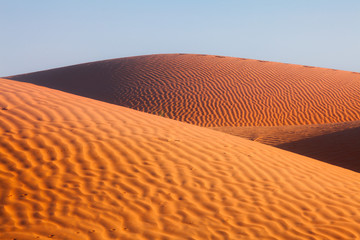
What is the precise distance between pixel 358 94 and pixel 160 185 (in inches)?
767

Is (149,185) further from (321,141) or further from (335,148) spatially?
(321,141)

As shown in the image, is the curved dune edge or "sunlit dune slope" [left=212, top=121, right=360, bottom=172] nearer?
the curved dune edge

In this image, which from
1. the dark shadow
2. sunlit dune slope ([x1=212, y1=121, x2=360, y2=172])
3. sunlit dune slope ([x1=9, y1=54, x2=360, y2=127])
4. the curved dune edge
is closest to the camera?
the curved dune edge

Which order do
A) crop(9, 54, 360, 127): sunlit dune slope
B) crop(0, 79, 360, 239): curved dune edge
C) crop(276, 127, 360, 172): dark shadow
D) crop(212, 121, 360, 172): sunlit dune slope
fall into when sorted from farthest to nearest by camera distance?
crop(9, 54, 360, 127): sunlit dune slope → crop(212, 121, 360, 172): sunlit dune slope → crop(276, 127, 360, 172): dark shadow → crop(0, 79, 360, 239): curved dune edge

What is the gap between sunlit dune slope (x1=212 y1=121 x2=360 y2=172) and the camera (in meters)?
9.59

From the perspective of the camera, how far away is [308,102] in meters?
20.1

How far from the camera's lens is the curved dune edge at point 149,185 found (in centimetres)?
435

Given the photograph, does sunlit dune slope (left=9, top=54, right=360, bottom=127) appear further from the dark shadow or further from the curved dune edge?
the curved dune edge

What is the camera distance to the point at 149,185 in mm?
5254

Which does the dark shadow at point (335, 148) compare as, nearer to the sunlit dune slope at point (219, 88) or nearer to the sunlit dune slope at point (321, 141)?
the sunlit dune slope at point (321, 141)

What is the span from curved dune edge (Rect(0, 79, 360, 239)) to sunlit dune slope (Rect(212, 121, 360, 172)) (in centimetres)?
231

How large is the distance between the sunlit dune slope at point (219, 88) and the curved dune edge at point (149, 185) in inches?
405

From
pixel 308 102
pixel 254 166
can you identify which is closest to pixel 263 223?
pixel 254 166

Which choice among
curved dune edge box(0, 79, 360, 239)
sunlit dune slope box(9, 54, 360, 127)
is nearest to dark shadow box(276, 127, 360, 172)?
curved dune edge box(0, 79, 360, 239)
